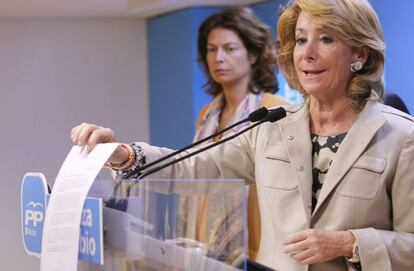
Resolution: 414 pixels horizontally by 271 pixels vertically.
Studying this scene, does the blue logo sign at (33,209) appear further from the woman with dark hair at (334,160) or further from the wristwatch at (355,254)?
the wristwatch at (355,254)

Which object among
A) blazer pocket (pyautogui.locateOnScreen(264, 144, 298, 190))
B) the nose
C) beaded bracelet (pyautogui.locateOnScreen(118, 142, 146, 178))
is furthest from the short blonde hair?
the nose

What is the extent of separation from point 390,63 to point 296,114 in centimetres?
231

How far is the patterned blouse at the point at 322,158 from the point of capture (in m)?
2.03

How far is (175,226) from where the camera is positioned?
152cm

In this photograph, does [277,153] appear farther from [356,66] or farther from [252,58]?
[252,58]

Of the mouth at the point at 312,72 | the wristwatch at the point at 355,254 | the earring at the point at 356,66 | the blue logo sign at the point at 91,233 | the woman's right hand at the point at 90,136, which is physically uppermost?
the earring at the point at 356,66

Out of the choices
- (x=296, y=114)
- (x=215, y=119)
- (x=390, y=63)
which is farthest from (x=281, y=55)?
(x=390, y=63)

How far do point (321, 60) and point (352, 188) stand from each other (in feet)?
1.01

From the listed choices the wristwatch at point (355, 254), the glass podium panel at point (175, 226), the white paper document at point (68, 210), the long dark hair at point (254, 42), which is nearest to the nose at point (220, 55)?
the long dark hair at point (254, 42)

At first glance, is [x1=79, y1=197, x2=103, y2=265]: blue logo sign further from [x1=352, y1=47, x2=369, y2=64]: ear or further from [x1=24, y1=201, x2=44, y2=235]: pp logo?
[x1=352, y1=47, x2=369, y2=64]: ear

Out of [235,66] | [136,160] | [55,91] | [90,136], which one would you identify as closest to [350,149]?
[136,160]

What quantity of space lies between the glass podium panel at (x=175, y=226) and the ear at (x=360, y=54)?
0.72 meters

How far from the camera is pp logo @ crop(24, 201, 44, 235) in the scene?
5.82ft

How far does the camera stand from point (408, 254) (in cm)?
194
